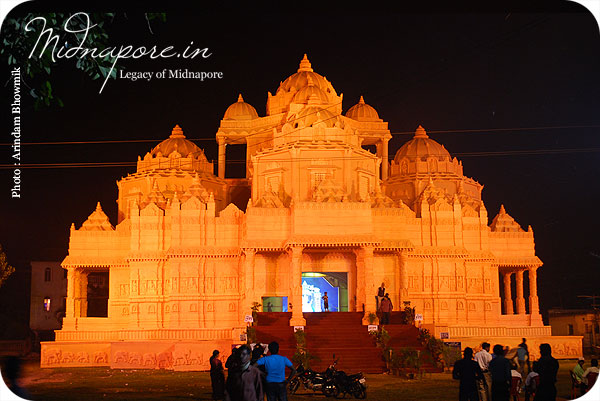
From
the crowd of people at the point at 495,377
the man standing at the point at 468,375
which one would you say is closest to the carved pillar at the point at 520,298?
the crowd of people at the point at 495,377

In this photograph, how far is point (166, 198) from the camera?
50.0m

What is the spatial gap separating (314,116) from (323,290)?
906 cm

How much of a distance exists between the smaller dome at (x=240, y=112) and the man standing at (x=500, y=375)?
37.0m

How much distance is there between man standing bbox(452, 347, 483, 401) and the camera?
2011 centimetres

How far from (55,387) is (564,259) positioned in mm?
42048

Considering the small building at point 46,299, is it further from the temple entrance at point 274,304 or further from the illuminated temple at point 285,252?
the temple entrance at point 274,304

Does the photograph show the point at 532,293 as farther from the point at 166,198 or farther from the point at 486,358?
the point at 486,358

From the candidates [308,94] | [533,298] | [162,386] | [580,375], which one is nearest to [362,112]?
[308,94]

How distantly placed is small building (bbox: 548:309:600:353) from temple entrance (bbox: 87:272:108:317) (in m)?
32.2

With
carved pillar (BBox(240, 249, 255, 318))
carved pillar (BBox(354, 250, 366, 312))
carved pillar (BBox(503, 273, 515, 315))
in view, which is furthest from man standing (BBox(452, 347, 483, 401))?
carved pillar (BBox(503, 273, 515, 315))

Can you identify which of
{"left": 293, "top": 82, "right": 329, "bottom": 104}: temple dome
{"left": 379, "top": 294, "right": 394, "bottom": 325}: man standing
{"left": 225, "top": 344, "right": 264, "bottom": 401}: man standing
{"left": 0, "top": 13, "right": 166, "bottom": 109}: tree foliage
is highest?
{"left": 293, "top": 82, "right": 329, "bottom": 104}: temple dome

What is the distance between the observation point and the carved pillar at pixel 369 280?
4081 cm

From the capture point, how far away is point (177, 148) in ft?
174

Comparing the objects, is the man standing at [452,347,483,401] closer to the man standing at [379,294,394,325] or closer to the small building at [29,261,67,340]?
the man standing at [379,294,394,325]
